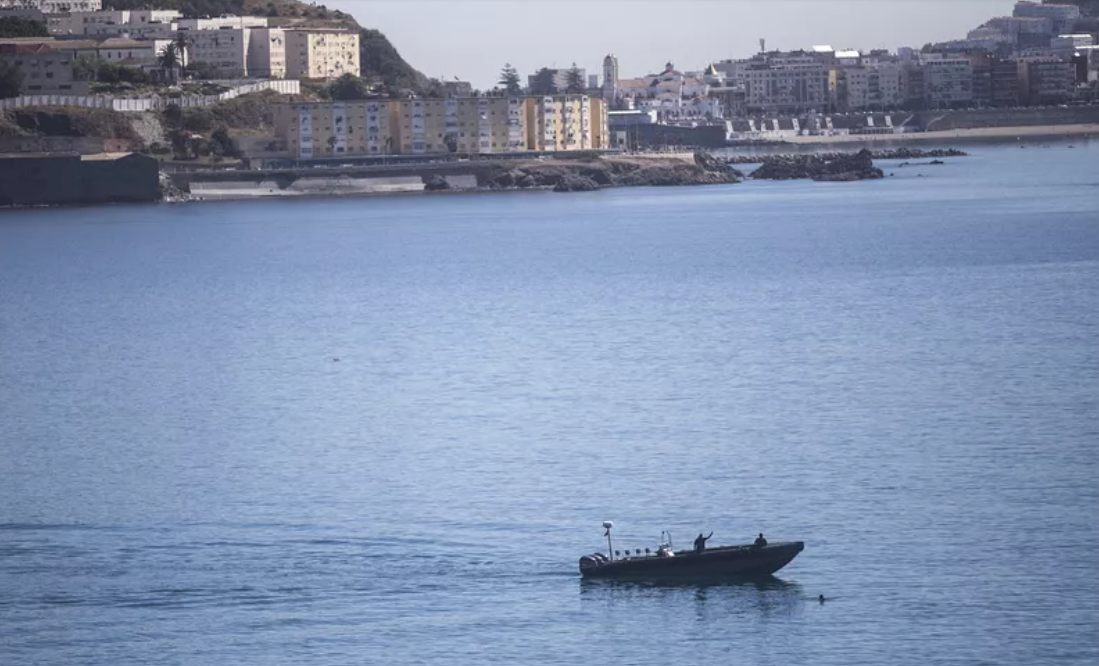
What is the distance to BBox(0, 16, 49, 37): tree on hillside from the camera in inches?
5192

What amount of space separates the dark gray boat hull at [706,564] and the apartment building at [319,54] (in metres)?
114

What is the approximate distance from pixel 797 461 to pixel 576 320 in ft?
68.1

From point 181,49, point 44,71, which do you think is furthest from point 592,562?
point 181,49

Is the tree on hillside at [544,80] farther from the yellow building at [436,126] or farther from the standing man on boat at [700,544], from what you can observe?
the standing man on boat at [700,544]

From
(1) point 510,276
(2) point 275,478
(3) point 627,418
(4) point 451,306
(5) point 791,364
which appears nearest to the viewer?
(2) point 275,478

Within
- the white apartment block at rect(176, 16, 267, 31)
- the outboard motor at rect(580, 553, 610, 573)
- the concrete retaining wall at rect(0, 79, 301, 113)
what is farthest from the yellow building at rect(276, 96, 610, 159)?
the outboard motor at rect(580, 553, 610, 573)

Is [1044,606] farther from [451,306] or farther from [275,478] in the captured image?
[451,306]

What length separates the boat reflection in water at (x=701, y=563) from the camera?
25.3 metres

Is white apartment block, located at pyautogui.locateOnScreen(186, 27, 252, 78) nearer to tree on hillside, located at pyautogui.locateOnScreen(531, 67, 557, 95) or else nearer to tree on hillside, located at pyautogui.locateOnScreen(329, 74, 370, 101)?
tree on hillside, located at pyautogui.locateOnScreen(329, 74, 370, 101)

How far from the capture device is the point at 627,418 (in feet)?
118

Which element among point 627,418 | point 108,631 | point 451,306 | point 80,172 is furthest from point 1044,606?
point 80,172

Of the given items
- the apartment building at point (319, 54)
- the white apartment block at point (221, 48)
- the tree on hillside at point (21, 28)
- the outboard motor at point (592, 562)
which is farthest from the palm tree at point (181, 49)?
the outboard motor at point (592, 562)

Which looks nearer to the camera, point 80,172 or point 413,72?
point 80,172

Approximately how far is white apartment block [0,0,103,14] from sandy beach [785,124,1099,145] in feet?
227
